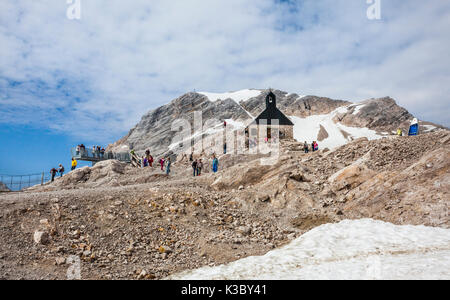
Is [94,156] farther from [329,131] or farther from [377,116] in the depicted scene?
[377,116]

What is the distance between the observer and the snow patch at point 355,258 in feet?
23.8

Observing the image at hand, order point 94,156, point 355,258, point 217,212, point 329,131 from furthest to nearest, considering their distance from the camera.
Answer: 1. point 329,131
2. point 94,156
3. point 217,212
4. point 355,258

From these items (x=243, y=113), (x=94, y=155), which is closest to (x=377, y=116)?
(x=243, y=113)

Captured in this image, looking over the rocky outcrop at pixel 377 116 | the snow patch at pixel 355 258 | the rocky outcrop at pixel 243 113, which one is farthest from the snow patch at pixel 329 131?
the snow patch at pixel 355 258

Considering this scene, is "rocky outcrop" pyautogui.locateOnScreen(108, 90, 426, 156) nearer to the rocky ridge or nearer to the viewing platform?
the viewing platform

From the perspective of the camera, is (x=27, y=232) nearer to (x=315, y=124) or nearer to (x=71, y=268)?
(x=71, y=268)

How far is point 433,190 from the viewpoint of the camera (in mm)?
11500

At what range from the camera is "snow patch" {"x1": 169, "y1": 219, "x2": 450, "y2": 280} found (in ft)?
23.8

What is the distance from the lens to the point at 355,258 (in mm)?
8422

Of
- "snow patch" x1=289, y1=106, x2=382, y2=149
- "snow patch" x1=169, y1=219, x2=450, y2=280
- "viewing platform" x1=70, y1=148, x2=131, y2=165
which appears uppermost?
"snow patch" x1=289, y1=106, x2=382, y2=149

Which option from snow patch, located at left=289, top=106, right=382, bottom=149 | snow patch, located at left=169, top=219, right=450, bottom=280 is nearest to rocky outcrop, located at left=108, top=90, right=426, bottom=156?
snow patch, located at left=289, top=106, right=382, bottom=149

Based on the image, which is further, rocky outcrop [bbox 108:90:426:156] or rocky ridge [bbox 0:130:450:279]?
rocky outcrop [bbox 108:90:426:156]

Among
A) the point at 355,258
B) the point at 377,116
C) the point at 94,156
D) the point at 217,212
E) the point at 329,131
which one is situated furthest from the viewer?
the point at 377,116
